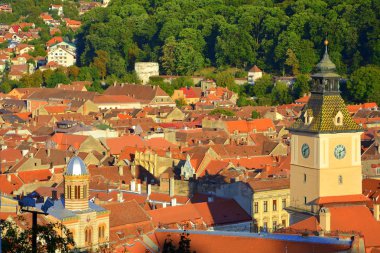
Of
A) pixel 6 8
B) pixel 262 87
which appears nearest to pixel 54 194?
pixel 262 87

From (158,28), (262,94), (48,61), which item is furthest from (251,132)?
(48,61)

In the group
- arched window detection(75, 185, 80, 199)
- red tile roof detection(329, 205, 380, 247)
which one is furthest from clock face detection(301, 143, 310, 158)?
arched window detection(75, 185, 80, 199)

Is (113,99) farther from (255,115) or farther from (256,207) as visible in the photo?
(256,207)

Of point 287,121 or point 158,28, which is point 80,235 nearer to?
point 287,121

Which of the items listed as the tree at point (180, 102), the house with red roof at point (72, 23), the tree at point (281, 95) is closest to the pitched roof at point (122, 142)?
the tree at point (281, 95)

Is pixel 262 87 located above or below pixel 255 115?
above
